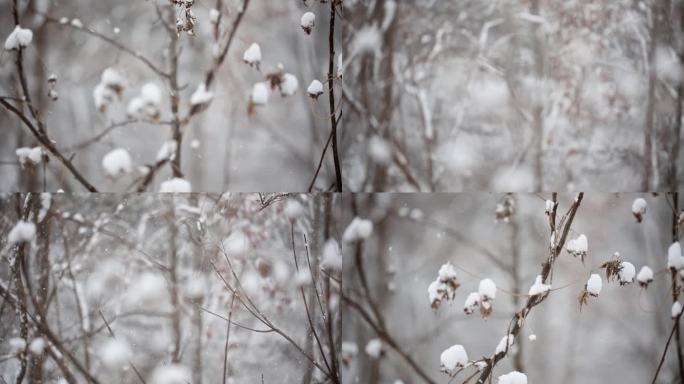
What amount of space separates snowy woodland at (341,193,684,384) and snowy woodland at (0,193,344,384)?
22 centimetres

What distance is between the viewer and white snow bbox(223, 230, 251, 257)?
1768 mm

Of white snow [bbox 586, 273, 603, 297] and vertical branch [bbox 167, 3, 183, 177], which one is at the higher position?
vertical branch [bbox 167, 3, 183, 177]

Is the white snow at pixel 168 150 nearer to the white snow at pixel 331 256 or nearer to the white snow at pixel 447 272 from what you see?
the white snow at pixel 331 256

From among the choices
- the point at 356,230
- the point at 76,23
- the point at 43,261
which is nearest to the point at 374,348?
the point at 356,230

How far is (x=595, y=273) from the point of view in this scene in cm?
177

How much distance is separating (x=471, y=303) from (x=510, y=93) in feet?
1.86

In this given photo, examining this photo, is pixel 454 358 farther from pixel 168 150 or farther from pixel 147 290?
pixel 168 150

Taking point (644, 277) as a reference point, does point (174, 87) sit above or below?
above

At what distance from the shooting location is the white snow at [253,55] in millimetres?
1729

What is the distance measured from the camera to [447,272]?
1781mm

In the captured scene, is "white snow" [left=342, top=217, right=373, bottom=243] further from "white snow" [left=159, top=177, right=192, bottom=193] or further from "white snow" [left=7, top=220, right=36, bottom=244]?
"white snow" [left=7, top=220, right=36, bottom=244]

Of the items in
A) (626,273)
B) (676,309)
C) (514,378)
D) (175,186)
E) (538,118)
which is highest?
(538,118)

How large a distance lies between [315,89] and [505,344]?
836 mm

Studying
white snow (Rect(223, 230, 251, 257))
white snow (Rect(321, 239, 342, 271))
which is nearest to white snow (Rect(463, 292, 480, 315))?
white snow (Rect(321, 239, 342, 271))
